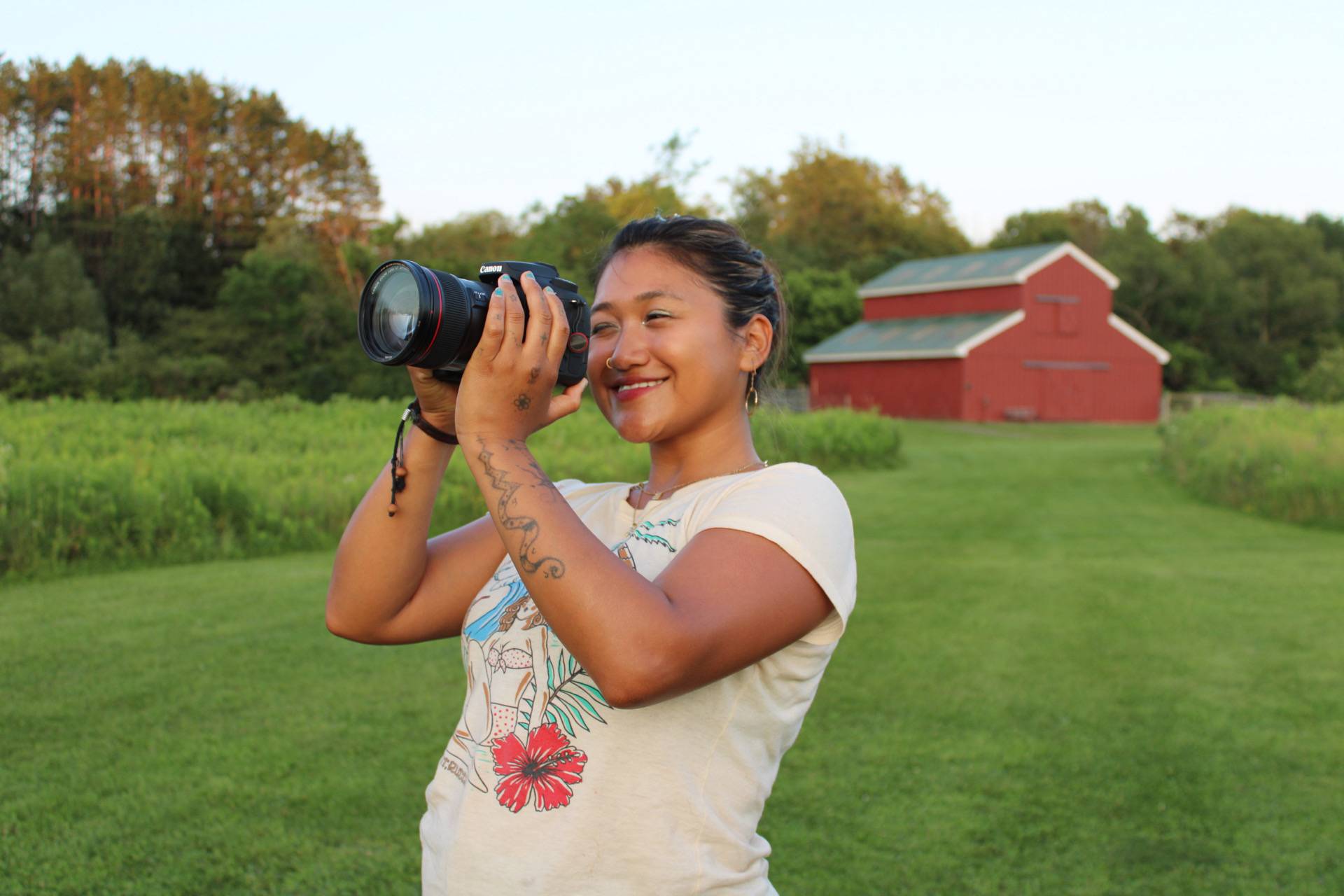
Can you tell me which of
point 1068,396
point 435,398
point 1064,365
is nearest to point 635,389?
point 435,398

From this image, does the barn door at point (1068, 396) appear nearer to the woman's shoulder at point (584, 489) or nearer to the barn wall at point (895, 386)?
the barn wall at point (895, 386)

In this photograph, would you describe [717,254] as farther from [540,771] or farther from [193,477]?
[193,477]

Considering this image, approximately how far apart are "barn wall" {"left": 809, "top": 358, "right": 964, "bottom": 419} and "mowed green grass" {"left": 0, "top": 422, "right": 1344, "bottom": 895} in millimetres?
23678

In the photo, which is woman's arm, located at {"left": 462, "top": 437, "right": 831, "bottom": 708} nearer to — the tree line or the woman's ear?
the woman's ear

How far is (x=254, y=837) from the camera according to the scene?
3.33 metres

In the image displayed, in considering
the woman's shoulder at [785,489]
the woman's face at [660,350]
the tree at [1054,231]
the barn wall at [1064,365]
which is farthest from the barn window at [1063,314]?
the woman's shoulder at [785,489]

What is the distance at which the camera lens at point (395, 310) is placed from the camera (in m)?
1.44

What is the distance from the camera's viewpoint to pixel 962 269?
34500 mm

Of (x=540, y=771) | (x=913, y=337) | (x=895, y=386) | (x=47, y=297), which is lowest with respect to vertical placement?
(x=895, y=386)

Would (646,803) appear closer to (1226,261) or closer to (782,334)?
(782,334)

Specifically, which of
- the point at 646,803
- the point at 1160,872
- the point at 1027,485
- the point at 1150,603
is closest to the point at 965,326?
the point at 1027,485

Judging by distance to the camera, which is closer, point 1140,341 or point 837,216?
point 1140,341

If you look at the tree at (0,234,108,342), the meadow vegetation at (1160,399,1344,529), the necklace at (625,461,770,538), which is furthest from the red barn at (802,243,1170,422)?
the necklace at (625,461,770,538)

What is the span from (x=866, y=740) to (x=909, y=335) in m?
30.1
